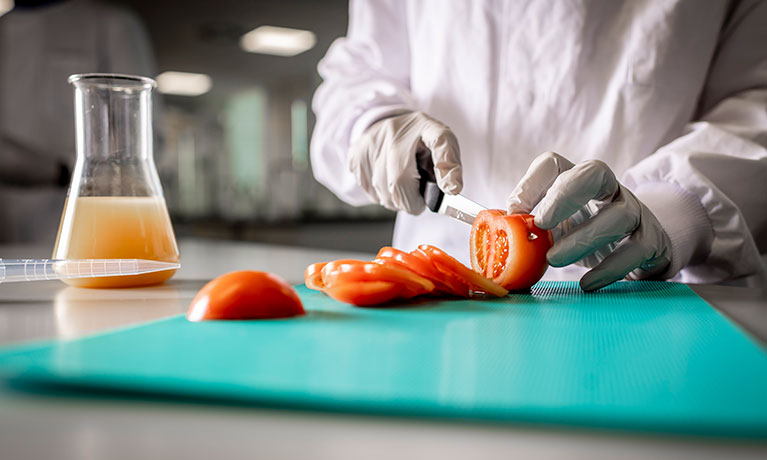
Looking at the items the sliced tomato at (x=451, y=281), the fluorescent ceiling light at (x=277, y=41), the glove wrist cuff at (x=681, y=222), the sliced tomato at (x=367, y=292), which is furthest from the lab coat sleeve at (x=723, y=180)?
the fluorescent ceiling light at (x=277, y=41)

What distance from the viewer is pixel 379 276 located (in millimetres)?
677

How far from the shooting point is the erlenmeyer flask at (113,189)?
0.83 meters

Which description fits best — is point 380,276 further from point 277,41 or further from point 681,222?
point 277,41

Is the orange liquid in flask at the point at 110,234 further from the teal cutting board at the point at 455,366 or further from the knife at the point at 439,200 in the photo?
the knife at the point at 439,200

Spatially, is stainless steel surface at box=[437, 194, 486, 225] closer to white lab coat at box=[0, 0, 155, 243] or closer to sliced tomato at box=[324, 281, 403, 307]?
sliced tomato at box=[324, 281, 403, 307]

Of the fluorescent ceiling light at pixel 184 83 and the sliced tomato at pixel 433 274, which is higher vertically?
the fluorescent ceiling light at pixel 184 83

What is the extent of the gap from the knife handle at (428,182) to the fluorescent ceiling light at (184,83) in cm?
370

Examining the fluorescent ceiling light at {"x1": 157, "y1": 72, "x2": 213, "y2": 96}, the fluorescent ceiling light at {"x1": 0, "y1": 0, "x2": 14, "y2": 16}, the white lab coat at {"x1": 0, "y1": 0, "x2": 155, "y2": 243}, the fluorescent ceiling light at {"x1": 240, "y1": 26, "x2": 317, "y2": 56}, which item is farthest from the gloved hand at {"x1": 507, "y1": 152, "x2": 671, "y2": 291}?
the fluorescent ceiling light at {"x1": 157, "y1": 72, "x2": 213, "y2": 96}

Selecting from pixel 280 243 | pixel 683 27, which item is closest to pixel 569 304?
pixel 683 27

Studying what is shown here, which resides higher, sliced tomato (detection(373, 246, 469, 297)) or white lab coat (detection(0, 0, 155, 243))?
white lab coat (detection(0, 0, 155, 243))

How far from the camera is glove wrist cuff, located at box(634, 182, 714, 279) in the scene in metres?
0.94

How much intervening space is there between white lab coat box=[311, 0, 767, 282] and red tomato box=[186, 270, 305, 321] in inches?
23.9

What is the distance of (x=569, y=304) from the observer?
0.72 metres

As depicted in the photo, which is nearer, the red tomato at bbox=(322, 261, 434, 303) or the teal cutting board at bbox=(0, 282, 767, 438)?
the teal cutting board at bbox=(0, 282, 767, 438)
